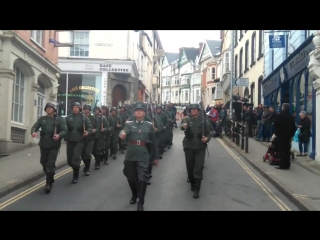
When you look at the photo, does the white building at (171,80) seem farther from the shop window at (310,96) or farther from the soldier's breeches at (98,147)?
the soldier's breeches at (98,147)

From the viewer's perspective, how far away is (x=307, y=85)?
584 inches

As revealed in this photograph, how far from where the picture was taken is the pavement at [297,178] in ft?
26.2

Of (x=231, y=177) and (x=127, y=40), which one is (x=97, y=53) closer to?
(x=127, y=40)

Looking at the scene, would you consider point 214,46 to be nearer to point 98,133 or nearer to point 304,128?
point 304,128

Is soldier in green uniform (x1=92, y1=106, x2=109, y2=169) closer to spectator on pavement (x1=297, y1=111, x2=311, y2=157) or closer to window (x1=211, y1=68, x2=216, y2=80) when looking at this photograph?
spectator on pavement (x1=297, y1=111, x2=311, y2=157)

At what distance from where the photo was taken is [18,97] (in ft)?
53.2

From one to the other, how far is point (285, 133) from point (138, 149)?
5.89 meters

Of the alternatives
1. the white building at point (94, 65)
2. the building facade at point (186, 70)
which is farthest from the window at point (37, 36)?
the building facade at point (186, 70)

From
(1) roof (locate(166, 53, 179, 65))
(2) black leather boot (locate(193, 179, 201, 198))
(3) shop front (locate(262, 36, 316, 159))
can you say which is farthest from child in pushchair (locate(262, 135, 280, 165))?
(1) roof (locate(166, 53, 179, 65))

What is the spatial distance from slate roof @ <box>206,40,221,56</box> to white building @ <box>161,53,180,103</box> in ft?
74.1

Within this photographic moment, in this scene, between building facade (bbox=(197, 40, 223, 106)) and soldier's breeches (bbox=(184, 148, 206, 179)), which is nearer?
soldier's breeches (bbox=(184, 148, 206, 179))

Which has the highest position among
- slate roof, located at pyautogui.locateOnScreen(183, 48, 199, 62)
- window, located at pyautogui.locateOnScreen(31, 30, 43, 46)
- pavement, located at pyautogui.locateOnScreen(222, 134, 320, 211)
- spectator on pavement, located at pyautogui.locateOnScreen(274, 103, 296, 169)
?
slate roof, located at pyautogui.locateOnScreen(183, 48, 199, 62)

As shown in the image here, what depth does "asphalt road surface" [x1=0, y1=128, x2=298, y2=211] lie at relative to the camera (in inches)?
295

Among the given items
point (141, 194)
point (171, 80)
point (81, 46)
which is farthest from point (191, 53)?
point (141, 194)
